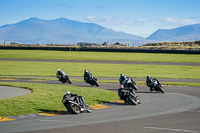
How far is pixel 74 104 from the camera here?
17188 millimetres

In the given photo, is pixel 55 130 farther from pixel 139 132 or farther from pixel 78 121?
pixel 139 132

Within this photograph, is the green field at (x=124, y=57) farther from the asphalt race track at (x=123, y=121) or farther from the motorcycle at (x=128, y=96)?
the asphalt race track at (x=123, y=121)

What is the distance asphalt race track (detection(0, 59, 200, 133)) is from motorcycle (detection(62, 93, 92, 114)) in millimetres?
306

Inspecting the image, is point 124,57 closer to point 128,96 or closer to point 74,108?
point 128,96

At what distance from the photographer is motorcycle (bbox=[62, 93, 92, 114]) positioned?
17047 millimetres

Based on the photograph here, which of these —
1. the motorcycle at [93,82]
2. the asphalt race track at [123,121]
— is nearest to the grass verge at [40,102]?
the asphalt race track at [123,121]

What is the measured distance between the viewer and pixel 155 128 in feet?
44.7

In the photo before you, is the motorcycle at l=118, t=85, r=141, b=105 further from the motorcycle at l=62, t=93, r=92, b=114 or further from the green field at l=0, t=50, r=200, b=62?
the green field at l=0, t=50, r=200, b=62

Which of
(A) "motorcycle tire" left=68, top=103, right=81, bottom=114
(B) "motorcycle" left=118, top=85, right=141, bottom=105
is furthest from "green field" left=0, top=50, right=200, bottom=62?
(A) "motorcycle tire" left=68, top=103, right=81, bottom=114

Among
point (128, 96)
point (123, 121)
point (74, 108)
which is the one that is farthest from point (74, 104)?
point (128, 96)

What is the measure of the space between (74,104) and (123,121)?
2.98 m

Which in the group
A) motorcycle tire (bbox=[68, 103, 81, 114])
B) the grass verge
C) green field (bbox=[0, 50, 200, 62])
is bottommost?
the grass verge

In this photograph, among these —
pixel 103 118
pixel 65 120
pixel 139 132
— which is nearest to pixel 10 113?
pixel 65 120

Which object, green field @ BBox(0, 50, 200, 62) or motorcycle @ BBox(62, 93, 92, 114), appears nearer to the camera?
motorcycle @ BBox(62, 93, 92, 114)
